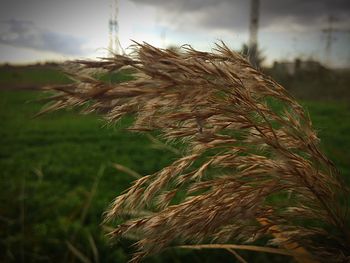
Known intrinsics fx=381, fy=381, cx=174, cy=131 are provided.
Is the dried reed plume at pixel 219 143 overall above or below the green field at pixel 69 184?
above

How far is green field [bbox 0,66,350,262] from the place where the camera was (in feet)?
9.52

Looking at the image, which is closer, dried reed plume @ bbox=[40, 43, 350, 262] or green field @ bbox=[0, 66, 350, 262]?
dried reed plume @ bbox=[40, 43, 350, 262]

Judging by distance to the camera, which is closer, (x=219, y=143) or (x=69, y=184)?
(x=219, y=143)

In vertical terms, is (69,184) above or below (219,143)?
below

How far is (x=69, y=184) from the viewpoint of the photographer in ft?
17.3

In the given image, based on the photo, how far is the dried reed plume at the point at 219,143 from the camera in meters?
0.82

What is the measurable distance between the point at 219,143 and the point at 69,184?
4.53 metres

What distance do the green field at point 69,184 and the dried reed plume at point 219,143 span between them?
0.49 ft

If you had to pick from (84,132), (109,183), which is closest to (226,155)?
(109,183)

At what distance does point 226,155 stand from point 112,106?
45cm

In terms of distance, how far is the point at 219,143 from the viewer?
1084 mm

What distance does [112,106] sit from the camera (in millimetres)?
759

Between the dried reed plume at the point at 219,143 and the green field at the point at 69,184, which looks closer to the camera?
the dried reed plume at the point at 219,143

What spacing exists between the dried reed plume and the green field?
0.49ft
